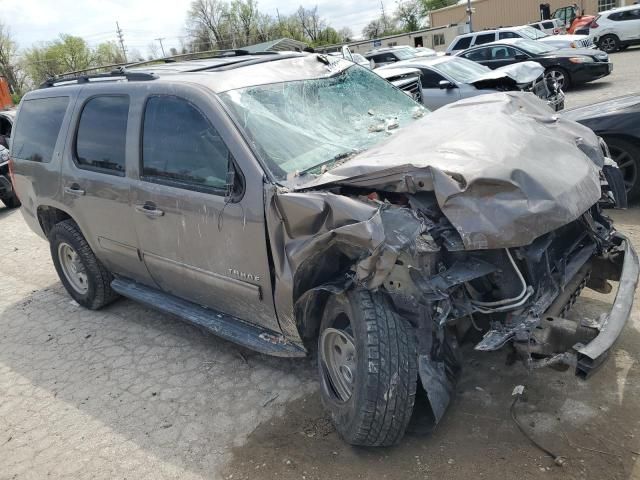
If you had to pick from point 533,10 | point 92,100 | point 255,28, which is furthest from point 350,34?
point 92,100

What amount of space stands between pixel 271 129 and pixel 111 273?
2.34 metres

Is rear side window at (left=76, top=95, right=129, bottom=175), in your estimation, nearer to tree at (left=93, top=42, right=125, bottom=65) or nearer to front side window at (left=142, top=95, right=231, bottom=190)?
front side window at (left=142, top=95, right=231, bottom=190)

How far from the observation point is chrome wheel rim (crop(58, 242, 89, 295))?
504 centimetres

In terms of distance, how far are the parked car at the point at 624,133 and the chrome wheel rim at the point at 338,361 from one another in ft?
12.4

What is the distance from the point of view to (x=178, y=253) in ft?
12.0

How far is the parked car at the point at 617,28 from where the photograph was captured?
74.6ft

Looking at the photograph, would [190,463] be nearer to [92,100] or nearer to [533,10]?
[92,100]

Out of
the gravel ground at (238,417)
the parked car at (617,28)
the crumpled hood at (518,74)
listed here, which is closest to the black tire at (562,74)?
the crumpled hood at (518,74)

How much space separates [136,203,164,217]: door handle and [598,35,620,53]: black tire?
2518 centimetres

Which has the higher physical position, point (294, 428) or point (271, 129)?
point (271, 129)

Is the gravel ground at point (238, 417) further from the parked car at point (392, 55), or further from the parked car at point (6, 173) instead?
the parked car at point (392, 55)

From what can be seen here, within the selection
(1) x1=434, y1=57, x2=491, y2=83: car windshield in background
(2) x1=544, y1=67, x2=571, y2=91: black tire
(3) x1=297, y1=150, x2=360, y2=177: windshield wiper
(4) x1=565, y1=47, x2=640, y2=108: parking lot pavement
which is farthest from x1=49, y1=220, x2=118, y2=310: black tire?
(2) x1=544, y1=67, x2=571, y2=91: black tire

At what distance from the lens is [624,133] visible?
5234 mm

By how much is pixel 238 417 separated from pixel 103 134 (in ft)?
7.60
